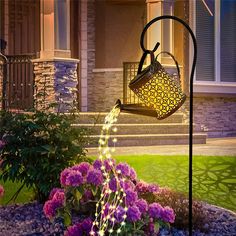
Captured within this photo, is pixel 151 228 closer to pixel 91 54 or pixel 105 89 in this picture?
pixel 105 89

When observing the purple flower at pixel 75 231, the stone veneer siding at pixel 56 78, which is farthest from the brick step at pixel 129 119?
the purple flower at pixel 75 231

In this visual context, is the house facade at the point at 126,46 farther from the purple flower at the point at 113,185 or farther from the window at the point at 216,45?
the purple flower at the point at 113,185

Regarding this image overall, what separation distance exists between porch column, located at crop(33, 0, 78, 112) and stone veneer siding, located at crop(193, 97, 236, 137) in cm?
365

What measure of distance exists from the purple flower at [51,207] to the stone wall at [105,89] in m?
8.51

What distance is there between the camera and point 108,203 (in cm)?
402

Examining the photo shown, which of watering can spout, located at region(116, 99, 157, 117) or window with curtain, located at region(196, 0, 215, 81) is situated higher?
window with curtain, located at region(196, 0, 215, 81)

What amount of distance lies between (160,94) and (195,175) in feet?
15.1

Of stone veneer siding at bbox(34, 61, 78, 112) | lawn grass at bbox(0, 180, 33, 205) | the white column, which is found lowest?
lawn grass at bbox(0, 180, 33, 205)

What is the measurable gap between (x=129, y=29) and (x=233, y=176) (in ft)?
22.8

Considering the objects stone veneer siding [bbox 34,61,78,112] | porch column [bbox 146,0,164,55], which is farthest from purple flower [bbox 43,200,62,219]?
porch column [bbox 146,0,164,55]

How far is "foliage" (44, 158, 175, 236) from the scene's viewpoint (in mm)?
3838

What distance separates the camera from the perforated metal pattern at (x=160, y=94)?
10.2 feet

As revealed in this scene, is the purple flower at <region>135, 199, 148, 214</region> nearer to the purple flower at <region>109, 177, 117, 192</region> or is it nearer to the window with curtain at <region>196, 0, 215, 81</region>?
the purple flower at <region>109, 177, 117, 192</region>

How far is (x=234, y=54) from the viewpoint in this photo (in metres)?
→ 14.2
